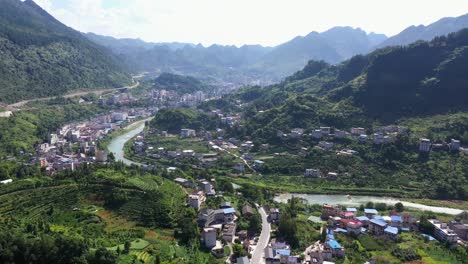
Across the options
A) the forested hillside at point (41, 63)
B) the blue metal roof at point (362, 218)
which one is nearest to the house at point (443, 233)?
the blue metal roof at point (362, 218)

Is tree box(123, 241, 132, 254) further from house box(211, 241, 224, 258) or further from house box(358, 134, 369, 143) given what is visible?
house box(358, 134, 369, 143)

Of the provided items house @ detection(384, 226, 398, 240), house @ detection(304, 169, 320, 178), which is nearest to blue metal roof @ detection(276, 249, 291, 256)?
house @ detection(384, 226, 398, 240)

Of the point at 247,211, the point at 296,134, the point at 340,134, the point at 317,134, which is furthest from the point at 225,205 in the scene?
the point at 340,134

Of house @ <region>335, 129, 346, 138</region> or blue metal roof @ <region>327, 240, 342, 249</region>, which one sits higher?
house @ <region>335, 129, 346, 138</region>

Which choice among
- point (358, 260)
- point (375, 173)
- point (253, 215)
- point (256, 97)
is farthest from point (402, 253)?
point (256, 97)

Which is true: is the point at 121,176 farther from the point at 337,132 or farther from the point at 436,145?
the point at 436,145

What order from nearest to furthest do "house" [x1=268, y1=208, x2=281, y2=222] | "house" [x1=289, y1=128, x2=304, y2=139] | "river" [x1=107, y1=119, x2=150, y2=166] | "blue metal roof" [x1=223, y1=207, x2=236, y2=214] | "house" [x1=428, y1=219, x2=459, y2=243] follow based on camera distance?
"house" [x1=428, y1=219, x2=459, y2=243] < "blue metal roof" [x1=223, y1=207, x2=236, y2=214] < "house" [x1=268, y1=208, x2=281, y2=222] < "river" [x1=107, y1=119, x2=150, y2=166] < "house" [x1=289, y1=128, x2=304, y2=139]

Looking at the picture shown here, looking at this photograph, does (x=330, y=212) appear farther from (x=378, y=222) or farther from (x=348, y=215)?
(x=378, y=222)
